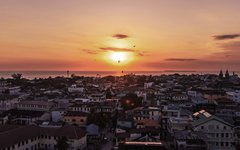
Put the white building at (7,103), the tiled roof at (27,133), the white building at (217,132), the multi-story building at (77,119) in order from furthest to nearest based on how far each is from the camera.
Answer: the white building at (7,103), the multi-story building at (77,119), the white building at (217,132), the tiled roof at (27,133)

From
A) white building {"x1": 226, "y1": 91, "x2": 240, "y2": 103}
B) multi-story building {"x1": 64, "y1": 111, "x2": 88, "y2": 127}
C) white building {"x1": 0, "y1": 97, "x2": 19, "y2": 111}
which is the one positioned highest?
white building {"x1": 226, "y1": 91, "x2": 240, "y2": 103}

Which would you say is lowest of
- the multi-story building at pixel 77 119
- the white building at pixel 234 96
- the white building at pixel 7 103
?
the multi-story building at pixel 77 119

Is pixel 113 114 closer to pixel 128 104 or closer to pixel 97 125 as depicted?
pixel 128 104

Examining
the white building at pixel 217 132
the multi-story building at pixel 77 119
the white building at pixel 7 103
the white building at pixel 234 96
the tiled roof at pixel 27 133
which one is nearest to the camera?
the tiled roof at pixel 27 133

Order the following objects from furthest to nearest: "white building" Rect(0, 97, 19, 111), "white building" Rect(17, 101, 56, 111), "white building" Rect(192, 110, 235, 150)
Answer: "white building" Rect(0, 97, 19, 111) → "white building" Rect(17, 101, 56, 111) → "white building" Rect(192, 110, 235, 150)

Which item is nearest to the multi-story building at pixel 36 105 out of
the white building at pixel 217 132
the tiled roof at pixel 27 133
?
the tiled roof at pixel 27 133

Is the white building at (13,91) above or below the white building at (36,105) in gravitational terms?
above

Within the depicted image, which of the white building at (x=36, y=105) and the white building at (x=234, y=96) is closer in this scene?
the white building at (x=36, y=105)

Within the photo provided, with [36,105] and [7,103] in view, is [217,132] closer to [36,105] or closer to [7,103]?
[36,105]

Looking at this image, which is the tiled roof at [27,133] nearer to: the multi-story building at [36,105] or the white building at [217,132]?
the white building at [217,132]

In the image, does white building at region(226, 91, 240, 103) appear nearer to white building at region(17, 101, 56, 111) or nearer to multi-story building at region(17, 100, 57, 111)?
multi-story building at region(17, 100, 57, 111)

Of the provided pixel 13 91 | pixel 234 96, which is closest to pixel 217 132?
pixel 234 96

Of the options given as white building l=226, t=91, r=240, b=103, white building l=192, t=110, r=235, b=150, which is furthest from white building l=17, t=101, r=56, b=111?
white building l=226, t=91, r=240, b=103
